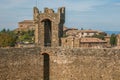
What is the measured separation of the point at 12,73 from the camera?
18.9m

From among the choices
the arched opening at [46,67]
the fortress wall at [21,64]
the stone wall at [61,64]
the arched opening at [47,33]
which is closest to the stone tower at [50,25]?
the arched opening at [47,33]

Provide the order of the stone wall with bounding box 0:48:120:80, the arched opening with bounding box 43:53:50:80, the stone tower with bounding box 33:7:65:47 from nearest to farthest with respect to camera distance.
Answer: the stone wall with bounding box 0:48:120:80, the arched opening with bounding box 43:53:50:80, the stone tower with bounding box 33:7:65:47

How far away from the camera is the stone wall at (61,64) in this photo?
18.4 metres

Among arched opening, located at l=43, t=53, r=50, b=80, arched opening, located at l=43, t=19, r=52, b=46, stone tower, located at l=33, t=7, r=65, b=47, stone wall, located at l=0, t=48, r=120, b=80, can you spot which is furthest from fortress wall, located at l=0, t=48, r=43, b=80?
arched opening, located at l=43, t=19, r=52, b=46

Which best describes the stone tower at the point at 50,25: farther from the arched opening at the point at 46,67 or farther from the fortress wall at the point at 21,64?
the fortress wall at the point at 21,64

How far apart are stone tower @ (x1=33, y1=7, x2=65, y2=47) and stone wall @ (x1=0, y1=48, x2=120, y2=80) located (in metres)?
2.22

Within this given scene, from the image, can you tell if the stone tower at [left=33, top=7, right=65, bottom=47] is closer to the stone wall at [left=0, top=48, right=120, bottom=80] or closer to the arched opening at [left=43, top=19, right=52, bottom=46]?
the arched opening at [left=43, top=19, right=52, bottom=46]

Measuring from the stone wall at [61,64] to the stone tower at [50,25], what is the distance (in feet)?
7.29

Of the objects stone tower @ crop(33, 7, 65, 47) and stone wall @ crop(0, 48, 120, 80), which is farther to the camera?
stone tower @ crop(33, 7, 65, 47)

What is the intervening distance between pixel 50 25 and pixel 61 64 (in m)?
4.02

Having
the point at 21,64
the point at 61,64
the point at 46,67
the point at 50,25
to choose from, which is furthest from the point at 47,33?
the point at 21,64

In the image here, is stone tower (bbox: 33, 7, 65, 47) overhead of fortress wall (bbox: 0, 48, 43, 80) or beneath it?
overhead

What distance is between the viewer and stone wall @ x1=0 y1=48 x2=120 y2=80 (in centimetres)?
1842

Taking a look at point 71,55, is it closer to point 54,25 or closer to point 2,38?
point 54,25
